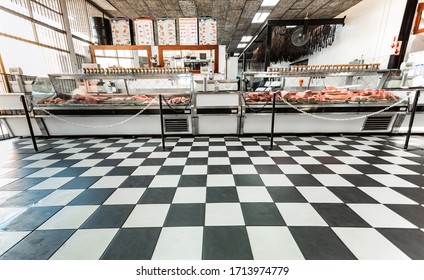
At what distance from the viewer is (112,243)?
131cm

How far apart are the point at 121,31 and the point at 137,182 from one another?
14.8 ft

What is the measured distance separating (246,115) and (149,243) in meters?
3.06

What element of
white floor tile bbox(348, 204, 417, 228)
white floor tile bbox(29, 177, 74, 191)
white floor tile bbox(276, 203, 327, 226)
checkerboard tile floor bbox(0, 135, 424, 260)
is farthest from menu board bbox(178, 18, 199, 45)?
white floor tile bbox(348, 204, 417, 228)

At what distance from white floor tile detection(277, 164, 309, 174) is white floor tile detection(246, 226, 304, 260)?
1.12 m

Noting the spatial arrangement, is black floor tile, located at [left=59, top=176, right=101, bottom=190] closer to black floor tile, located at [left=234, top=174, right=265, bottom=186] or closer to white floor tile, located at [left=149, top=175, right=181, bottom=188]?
white floor tile, located at [left=149, top=175, right=181, bottom=188]

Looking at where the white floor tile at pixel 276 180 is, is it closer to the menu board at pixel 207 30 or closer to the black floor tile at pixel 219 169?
the black floor tile at pixel 219 169

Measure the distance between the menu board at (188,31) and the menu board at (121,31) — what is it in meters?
1.36

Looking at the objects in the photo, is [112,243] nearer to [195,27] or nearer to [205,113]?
[205,113]

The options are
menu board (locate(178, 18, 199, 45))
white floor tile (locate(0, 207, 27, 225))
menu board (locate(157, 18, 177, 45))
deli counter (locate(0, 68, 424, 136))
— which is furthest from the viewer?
menu board (locate(157, 18, 177, 45))

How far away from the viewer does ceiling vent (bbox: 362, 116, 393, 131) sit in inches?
154

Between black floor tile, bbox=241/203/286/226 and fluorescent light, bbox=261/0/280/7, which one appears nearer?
black floor tile, bbox=241/203/286/226

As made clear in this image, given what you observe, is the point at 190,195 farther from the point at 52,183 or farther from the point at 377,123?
the point at 377,123

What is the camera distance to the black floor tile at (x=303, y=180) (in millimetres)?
2094
